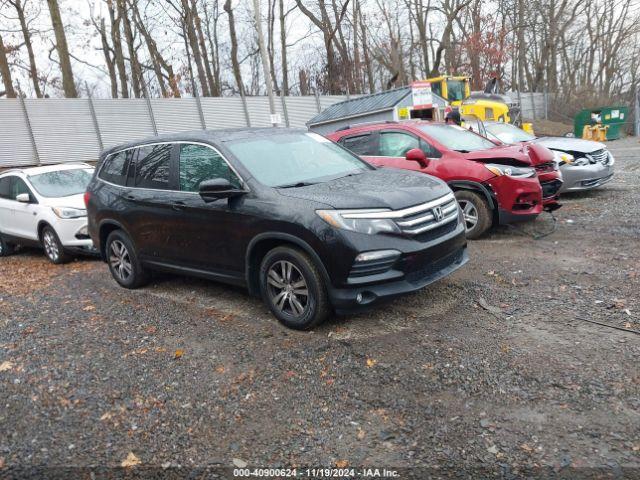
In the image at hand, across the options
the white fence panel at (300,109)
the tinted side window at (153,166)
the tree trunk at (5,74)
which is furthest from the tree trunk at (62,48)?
the tinted side window at (153,166)

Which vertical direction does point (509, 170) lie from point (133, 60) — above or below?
below

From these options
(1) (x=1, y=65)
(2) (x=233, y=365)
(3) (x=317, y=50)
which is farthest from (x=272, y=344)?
(3) (x=317, y=50)

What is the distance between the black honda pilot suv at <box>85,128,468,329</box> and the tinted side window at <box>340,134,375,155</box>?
2329 millimetres

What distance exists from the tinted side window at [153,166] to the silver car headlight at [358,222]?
2101mm

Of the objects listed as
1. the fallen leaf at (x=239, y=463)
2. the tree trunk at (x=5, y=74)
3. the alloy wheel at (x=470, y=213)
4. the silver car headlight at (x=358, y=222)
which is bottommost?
the fallen leaf at (x=239, y=463)

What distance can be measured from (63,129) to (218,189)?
641 inches

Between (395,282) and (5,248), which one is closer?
(395,282)

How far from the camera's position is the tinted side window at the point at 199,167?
15.0 ft

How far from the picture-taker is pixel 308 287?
4031 mm

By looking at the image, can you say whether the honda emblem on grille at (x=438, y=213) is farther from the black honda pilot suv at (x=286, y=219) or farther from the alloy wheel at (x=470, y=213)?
the alloy wheel at (x=470, y=213)

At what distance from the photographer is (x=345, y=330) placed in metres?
4.18

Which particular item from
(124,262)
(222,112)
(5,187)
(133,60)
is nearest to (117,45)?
(133,60)

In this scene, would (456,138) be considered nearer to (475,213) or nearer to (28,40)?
(475,213)

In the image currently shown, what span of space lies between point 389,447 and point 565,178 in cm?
753
